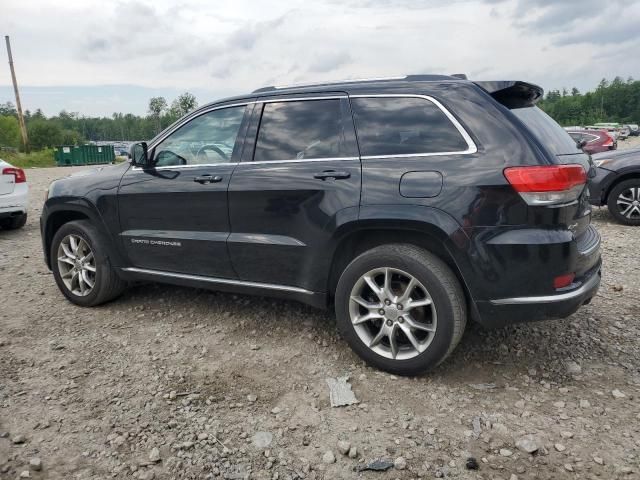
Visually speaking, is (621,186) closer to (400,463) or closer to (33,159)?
(400,463)

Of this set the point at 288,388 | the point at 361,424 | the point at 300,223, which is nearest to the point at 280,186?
the point at 300,223

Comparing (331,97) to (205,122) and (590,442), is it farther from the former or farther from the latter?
(590,442)

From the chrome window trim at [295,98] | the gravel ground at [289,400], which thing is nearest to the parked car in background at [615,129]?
the gravel ground at [289,400]

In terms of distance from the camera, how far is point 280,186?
11.3 ft

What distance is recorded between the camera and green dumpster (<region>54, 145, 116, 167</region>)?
35.2 metres

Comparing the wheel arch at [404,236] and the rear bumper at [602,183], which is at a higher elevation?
the wheel arch at [404,236]

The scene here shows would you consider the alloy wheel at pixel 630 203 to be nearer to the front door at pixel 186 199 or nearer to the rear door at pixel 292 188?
the rear door at pixel 292 188

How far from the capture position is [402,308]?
10.2ft

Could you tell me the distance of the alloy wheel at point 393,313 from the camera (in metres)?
3.09

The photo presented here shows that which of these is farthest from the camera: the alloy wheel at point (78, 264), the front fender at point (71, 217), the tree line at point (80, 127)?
the tree line at point (80, 127)

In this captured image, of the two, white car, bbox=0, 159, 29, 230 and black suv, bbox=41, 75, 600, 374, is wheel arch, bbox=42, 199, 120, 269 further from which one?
white car, bbox=0, 159, 29, 230

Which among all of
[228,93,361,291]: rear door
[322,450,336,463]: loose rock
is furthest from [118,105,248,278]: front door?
[322,450,336,463]: loose rock

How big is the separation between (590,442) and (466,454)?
2.11 ft

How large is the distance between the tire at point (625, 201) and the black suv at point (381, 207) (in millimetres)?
5138
